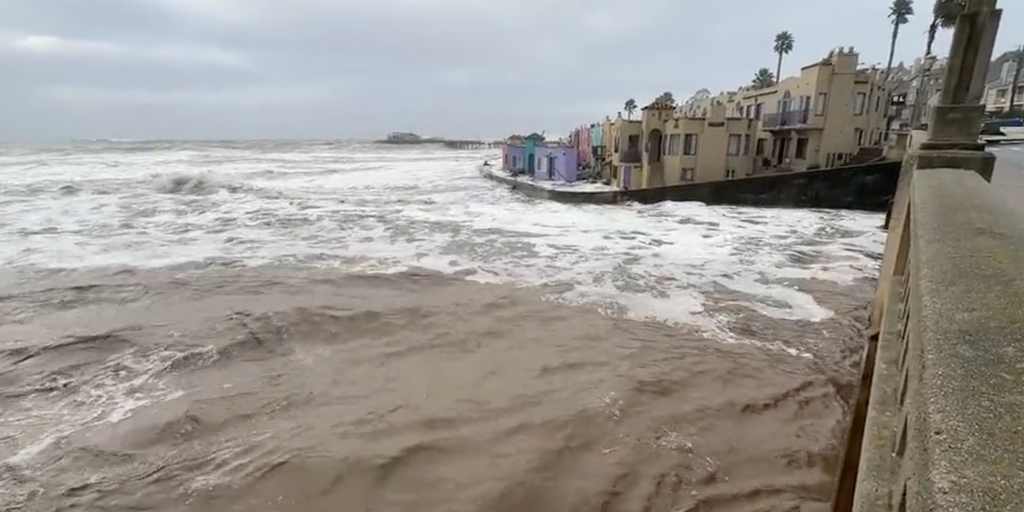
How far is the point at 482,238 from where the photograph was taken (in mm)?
15219

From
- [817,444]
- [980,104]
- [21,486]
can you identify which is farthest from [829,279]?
[21,486]

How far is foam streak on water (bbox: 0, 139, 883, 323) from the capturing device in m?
10.6

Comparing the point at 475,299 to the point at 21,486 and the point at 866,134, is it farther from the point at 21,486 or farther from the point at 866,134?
the point at 866,134

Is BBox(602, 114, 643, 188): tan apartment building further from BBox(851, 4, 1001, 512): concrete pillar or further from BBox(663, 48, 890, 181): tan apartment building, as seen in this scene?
BBox(851, 4, 1001, 512): concrete pillar

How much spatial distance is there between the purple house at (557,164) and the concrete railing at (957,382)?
97.5 feet

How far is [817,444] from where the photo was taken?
4.93 meters

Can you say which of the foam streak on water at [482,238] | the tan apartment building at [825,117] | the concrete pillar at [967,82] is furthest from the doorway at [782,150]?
the concrete pillar at [967,82]

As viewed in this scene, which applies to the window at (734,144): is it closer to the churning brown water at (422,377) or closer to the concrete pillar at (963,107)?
the churning brown water at (422,377)

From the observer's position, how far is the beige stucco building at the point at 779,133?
83.4ft

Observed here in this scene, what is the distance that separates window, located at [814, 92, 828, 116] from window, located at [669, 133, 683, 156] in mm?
6570

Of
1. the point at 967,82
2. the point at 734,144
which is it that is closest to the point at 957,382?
the point at 967,82

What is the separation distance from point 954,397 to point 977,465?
270 mm

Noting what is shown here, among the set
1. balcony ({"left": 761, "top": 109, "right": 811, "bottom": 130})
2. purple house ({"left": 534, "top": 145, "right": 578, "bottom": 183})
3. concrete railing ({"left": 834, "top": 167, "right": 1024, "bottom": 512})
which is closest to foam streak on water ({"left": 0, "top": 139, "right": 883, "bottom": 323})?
concrete railing ({"left": 834, "top": 167, "right": 1024, "bottom": 512})

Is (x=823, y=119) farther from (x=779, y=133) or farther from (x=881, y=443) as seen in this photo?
(x=881, y=443)
